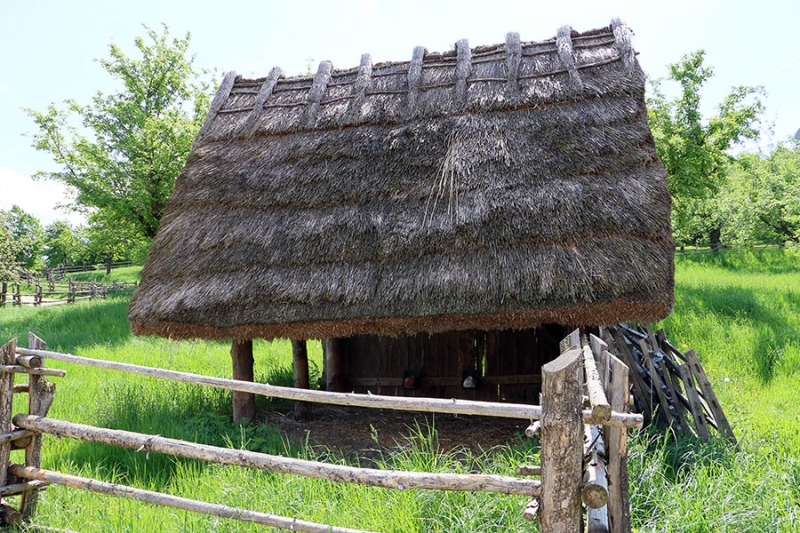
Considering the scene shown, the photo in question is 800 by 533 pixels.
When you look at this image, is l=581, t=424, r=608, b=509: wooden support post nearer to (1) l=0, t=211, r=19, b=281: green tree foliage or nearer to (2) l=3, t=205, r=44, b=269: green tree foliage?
(1) l=0, t=211, r=19, b=281: green tree foliage

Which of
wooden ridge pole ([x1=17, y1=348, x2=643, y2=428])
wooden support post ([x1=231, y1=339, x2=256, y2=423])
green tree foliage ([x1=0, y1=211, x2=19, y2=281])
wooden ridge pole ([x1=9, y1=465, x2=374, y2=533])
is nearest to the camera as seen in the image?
wooden ridge pole ([x1=17, y1=348, x2=643, y2=428])

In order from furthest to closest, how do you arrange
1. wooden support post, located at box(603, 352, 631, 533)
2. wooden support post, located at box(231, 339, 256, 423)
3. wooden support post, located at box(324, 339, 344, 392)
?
wooden support post, located at box(324, 339, 344, 392) → wooden support post, located at box(231, 339, 256, 423) → wooden support post, located at box(603, 352, 631, 533)

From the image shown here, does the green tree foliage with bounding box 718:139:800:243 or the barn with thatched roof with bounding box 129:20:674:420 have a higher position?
the green tree foliage with bounding box 718:139:800:243

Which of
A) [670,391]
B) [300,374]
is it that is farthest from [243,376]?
[670,391]

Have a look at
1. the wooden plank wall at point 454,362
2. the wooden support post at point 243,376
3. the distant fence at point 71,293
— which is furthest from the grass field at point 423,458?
the distant fence at point 71,293

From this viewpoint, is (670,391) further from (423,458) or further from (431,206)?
(431,206)

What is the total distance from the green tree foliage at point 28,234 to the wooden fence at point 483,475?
129ft

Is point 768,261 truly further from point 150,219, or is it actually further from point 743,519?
point 150,219

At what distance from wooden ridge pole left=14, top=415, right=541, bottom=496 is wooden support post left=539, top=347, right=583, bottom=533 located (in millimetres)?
188

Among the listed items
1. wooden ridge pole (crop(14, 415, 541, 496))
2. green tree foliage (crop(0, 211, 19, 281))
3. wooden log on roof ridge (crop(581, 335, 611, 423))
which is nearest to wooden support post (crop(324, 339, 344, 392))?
wooden ridge pole (crop(14, 415, 541, 496))

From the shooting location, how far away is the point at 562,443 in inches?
89.0

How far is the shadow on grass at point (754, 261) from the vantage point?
15.8m

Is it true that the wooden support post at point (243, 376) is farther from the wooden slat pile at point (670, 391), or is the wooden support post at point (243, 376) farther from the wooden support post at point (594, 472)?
the wooden support post at point (594, 472)

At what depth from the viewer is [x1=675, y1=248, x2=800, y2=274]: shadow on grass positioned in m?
15.8
